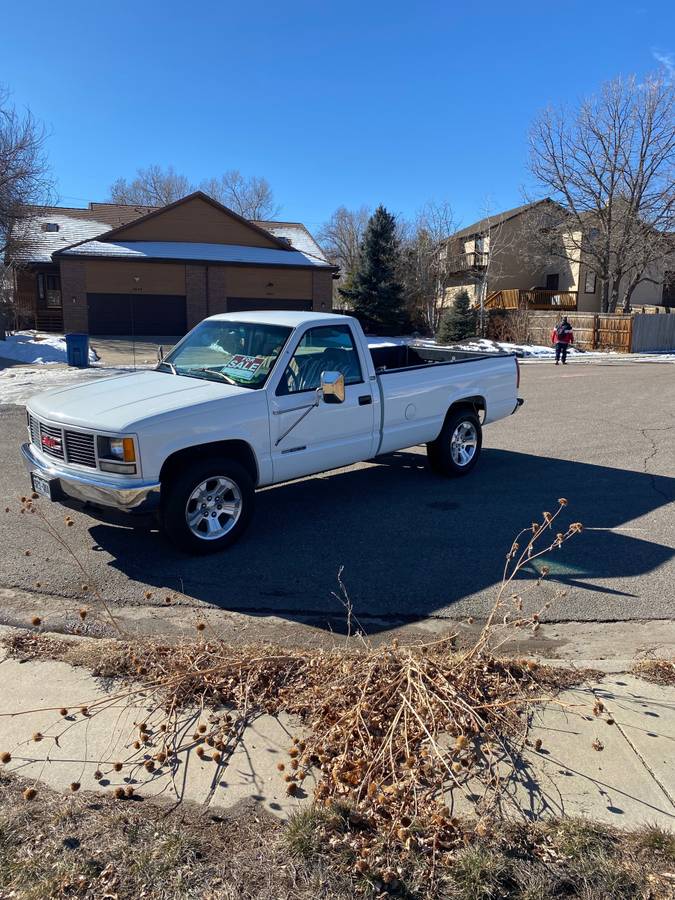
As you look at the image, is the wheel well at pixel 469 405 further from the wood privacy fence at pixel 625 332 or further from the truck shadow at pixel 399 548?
the wood privacy fence at pixel 625 332

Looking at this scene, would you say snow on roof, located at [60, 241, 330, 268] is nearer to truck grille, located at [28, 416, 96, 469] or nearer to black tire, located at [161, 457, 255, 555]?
truck grille, located at [28, 416, 96, 469]

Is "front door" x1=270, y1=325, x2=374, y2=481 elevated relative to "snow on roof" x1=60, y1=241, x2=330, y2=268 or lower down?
lower down

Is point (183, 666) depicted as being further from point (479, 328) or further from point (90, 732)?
point (479, 328)

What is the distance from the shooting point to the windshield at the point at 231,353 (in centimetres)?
610

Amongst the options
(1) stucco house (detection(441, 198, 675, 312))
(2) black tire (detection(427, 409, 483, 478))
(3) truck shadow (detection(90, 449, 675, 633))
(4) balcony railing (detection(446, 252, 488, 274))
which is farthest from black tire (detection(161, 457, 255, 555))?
(4) balcony railing (detection(446, 252, 488, 274))

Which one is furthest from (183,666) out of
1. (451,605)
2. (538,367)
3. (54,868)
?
(538,367)

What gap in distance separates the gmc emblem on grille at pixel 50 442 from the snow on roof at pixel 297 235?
120 feet

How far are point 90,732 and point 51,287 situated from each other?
127 feet

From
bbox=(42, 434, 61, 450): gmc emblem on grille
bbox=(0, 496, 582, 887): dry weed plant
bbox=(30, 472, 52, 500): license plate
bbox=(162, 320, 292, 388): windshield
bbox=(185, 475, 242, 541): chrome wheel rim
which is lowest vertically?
bbox=(0, 496, 582, 887): dry weed plant

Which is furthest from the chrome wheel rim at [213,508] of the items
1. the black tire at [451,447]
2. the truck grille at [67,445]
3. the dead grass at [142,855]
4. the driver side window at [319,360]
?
the black tire at [451,447]

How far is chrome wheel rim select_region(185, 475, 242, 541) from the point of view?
5492 millimetres

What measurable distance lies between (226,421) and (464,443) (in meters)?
3.71

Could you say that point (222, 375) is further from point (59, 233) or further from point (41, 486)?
point (59, 233)

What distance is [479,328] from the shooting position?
121 feet
